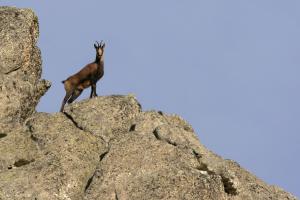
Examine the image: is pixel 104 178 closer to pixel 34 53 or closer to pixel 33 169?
pixel 33 169

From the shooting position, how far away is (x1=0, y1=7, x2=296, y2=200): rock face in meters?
25.6

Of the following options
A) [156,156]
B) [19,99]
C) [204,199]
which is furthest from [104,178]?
[19,99]

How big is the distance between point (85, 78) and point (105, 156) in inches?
460

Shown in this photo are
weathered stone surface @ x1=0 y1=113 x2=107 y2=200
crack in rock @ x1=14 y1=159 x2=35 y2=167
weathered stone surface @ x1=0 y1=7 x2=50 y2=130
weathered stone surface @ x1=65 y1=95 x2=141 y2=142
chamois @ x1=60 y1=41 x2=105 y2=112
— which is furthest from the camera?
chamois @ x1=60 y1=41 x2=105 y2=112

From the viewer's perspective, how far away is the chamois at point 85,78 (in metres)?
38.2

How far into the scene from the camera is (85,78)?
38.5 metres

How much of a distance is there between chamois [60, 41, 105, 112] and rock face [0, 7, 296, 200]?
4.99 m

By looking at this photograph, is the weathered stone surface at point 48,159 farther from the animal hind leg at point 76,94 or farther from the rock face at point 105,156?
the animal hind leg at point 76,94

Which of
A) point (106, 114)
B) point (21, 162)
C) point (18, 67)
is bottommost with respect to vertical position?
point (21, 162)

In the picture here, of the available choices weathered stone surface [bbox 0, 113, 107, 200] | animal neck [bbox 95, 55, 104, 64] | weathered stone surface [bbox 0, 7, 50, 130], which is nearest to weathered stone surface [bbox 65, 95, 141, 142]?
weathered stone surface [bbox 0, 113, 107, 200]

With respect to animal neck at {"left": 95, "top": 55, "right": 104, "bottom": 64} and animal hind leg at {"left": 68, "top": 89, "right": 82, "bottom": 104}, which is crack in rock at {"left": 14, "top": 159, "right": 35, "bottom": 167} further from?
animal neck at {"left": 95, "top": 55, "right": 104, "bottom": 64}

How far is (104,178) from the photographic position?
26.1 m

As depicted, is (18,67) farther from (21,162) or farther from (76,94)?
(21,162)

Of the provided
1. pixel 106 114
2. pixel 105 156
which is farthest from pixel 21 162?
pixel 106 114
